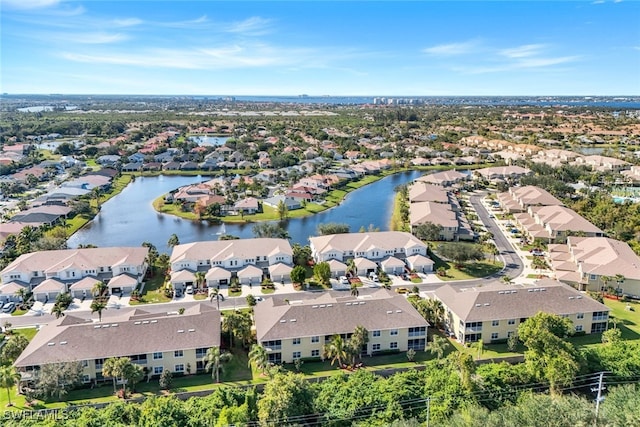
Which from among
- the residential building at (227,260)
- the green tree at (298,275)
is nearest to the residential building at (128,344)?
the residential building at (227,260)

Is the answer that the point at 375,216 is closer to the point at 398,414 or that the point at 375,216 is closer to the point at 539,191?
the point at 539,191

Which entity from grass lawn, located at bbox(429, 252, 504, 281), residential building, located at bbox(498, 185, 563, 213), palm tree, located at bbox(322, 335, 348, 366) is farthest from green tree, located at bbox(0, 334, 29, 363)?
residential building, located at bbox(498, 185, 563, 213)

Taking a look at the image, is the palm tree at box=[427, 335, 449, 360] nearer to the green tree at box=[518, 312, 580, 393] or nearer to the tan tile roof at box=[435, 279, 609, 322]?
the tan tile roof at box=[435, 279, 609, 322]

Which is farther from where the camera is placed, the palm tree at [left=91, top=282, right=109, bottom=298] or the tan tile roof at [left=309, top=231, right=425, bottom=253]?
the tan tile roof at [left=309, top=231, right=425, bottom=253]

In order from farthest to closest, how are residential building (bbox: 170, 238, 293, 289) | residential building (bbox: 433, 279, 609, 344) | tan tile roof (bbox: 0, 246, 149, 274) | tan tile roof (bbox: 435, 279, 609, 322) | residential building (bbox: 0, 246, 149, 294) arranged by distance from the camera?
residential building (bbox: 170, 238, 293, 289)
tan tile roof (bbox: 0, 246, 149, 274)
residential building (bbox: 0, 246, 149, 294)
tan tile roof (bbox: 435, 279, 609, 322)
residential building (bbox: 433, 279, 609, 344)

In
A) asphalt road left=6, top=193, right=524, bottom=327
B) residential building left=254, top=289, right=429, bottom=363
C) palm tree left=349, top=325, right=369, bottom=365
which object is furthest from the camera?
asphalt road left=6, top=193, right=524, bottom=327

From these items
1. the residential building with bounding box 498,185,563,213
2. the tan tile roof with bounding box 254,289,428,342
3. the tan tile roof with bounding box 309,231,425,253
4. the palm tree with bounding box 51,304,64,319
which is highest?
the residential building with bounding box 498,185,563,213

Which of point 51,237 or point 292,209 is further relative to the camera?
point 292,209

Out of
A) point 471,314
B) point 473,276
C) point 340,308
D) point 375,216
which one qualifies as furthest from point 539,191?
point 340,308
